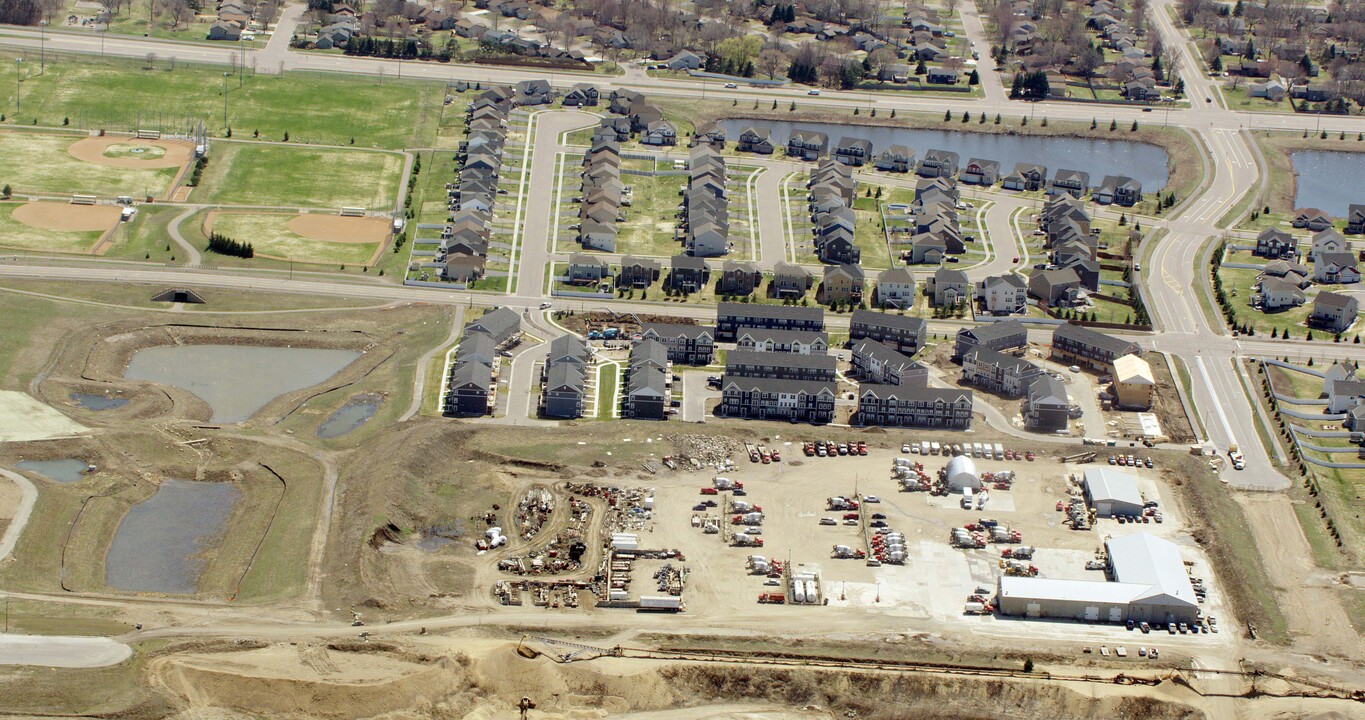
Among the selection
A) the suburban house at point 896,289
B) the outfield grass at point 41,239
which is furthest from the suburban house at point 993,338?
the outfield grass at point 41,239

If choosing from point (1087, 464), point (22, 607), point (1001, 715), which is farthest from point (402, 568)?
point (1087, 464)

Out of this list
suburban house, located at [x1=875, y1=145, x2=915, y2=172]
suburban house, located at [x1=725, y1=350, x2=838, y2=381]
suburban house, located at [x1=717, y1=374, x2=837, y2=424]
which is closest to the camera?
suburban house, located at [x1=717, y1=374, x2=837, y2=424]

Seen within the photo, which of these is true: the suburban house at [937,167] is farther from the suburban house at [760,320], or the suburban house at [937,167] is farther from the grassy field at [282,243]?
the grassy field at [282,243]

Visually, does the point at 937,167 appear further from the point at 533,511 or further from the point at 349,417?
the point at 533,511

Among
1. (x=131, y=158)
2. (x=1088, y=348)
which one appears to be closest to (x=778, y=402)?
(x=1088, y=348)

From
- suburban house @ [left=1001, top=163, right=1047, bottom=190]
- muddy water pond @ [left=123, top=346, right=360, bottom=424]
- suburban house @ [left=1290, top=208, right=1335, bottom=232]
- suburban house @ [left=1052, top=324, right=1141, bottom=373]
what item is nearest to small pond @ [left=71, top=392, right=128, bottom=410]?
muddy water pond @ [left=123, top=346, right=360, bottom=424]

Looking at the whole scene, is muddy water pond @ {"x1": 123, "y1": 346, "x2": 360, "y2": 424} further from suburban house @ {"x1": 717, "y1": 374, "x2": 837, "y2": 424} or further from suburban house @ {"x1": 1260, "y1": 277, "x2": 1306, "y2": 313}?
suburban house @ {"x1": 1260, "y1": 277, "x2": 1306, "y2": 313}

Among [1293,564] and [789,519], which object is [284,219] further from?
[1293,564]
